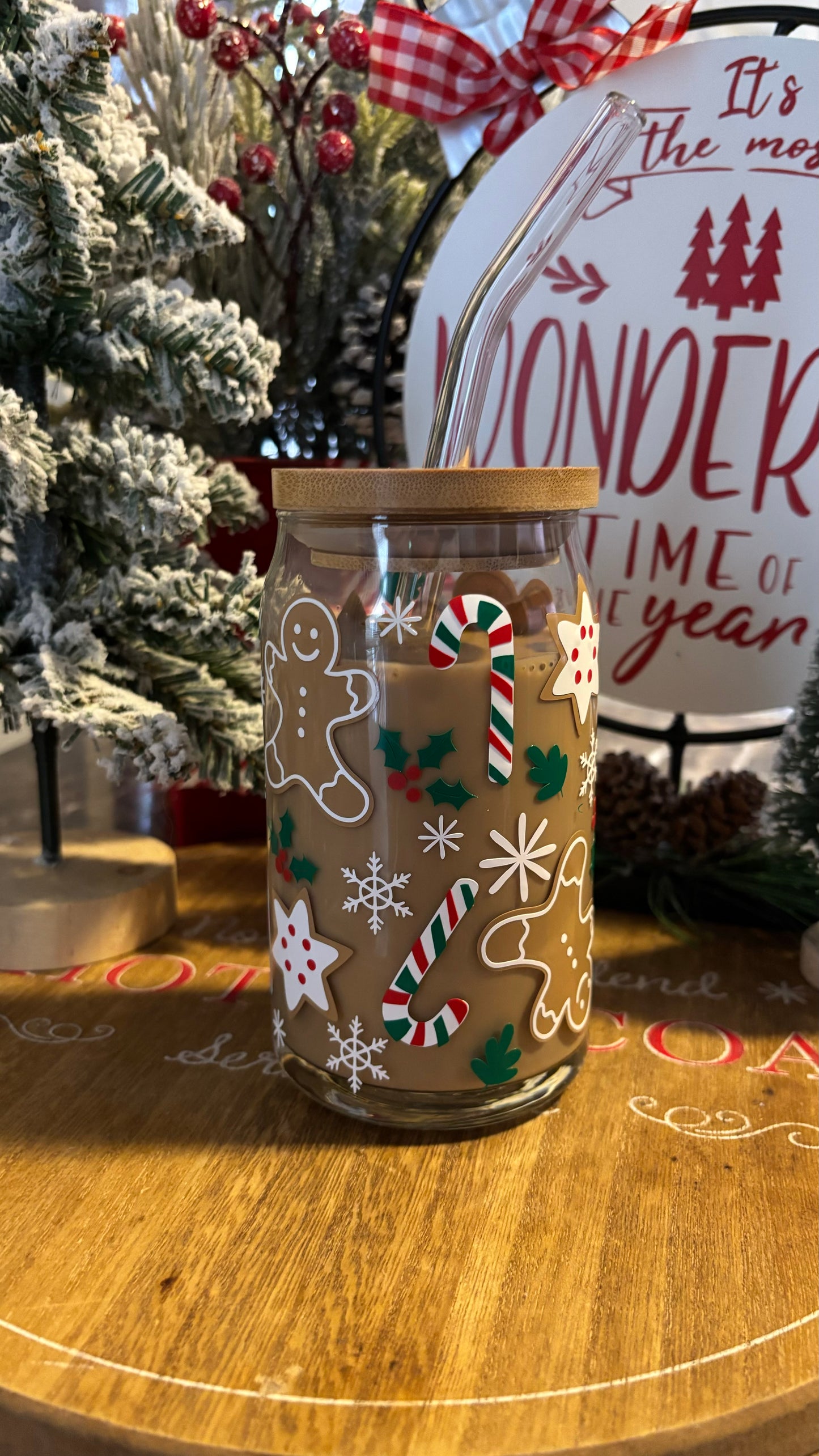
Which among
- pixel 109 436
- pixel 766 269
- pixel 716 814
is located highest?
pixel 766 269

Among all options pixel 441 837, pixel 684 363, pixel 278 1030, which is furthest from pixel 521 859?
pixel 684 363

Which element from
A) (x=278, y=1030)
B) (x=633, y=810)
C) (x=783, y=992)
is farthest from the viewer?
(x=633, y=810)

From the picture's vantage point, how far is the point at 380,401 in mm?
731

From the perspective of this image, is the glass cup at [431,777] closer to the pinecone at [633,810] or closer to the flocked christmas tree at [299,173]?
the pinecone at [633,810]

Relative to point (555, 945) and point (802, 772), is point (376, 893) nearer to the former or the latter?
point (555, 945)

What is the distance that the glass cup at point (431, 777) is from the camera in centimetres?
43

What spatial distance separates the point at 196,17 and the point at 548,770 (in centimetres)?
51

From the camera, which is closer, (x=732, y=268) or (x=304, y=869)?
(x=304, y=869)

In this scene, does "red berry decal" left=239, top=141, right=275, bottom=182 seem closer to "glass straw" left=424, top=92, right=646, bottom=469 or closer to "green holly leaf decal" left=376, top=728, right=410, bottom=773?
"glass straw" left=424, top=92, right=646, bottom=469

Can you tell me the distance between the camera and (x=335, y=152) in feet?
2.23

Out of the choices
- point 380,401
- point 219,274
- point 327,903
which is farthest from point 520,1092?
point 219,274

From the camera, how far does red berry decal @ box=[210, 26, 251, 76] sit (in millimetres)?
666

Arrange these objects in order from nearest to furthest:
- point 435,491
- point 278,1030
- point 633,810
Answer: point 435,491 → point 278,1030 → point 633,810

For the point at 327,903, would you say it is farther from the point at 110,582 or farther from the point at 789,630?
the point at 789,630
